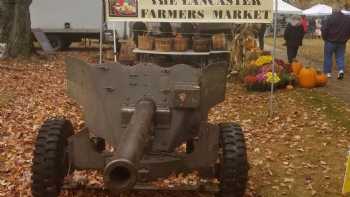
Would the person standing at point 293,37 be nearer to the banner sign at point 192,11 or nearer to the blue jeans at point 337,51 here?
the blue jeans at point 337,51

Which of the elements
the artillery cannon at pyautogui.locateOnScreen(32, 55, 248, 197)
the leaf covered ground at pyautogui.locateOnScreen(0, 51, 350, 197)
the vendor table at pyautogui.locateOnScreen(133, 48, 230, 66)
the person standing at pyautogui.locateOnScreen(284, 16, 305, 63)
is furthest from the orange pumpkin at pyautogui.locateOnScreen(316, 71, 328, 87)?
the artillery cannon at pyautogui.locateOnScreen(32, 55, 248, 197)

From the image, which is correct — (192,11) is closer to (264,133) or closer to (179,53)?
(264,133)

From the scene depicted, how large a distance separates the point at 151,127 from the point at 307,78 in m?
10.1

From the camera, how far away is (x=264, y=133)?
10383 mm

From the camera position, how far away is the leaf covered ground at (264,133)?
743 cm

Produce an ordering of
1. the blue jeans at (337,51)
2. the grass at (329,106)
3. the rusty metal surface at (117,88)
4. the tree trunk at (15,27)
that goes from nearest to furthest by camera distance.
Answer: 1. the rusty metal surface at (117,88)
2. the grass at (329,106)
3. the blue jeans at (337,51)
4. the tree trunk at (15,27)

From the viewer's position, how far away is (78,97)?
246 inches

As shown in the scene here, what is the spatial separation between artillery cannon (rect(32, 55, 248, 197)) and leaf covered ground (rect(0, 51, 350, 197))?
886mm

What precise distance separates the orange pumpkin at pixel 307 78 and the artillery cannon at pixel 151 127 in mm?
9018

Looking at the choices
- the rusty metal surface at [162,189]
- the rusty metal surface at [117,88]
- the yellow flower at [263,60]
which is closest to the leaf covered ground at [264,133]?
the rusty metal surface at [162,189]

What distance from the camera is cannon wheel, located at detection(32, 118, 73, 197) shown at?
5.81 meters

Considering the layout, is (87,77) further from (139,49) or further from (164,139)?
(139,49)

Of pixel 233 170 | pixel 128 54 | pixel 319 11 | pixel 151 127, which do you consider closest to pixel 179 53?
pixel 128 54

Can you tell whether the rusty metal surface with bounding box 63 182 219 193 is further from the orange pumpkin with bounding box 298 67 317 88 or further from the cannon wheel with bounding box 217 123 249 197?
the orange pumpkin with bounding box 298 67 317 88
